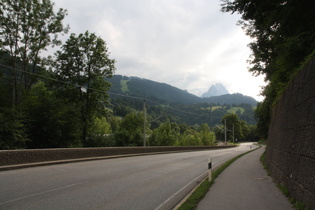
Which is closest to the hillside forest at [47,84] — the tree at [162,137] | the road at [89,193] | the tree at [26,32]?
the tree at [26,32]

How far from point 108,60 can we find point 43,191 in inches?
1341

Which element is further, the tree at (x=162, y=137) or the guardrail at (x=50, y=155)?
the tree at (x=162, y=137)

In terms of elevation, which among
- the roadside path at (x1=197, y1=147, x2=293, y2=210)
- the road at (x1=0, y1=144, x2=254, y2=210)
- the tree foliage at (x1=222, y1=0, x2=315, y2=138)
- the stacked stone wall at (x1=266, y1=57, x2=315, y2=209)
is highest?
the tree foliage at (x1=222, y1=0, x2=315, y2=138)

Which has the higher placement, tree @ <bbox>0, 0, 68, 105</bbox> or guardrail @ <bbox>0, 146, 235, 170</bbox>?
tree @ <bbox>0, 0, 68, 105</bbox>

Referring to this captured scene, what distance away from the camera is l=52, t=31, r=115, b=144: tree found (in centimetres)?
3819

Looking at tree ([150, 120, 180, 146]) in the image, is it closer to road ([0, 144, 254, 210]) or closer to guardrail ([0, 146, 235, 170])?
guardrail ([0, 146, 235, 170])

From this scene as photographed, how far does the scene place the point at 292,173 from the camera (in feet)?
24.1

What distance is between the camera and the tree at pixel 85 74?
38188 mm

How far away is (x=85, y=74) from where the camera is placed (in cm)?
3931

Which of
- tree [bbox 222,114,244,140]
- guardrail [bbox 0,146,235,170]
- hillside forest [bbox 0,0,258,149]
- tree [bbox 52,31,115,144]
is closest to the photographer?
guardrail [bbox 0,146,235,170]

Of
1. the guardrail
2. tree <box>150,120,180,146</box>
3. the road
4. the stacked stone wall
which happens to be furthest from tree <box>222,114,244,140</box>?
the stacked stone wall

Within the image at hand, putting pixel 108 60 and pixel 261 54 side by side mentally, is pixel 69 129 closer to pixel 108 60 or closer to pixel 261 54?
pixel 108 60

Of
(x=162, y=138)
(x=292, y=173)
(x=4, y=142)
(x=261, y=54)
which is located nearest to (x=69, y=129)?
(x=4, y=142)

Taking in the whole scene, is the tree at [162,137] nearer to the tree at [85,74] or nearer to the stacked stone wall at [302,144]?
the tree at [85,74]
